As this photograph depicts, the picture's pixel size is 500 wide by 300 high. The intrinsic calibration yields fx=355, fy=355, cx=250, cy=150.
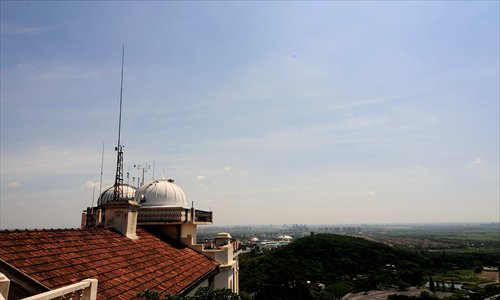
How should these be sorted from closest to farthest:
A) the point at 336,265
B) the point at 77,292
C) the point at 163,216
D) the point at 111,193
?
the point at 77,292 < the point at 163,216 < the point at 111,193 < the point at 336,265

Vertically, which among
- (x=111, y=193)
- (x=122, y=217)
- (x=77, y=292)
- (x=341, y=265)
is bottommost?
(x=341, y=265)

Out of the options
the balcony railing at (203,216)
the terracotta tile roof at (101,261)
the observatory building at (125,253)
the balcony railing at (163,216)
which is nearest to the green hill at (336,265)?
the balcony railing at (203,216)

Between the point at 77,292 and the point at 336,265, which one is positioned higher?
the point at 77,292

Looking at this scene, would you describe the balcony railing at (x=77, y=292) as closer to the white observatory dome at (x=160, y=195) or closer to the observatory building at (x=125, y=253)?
the observatory building at (x=125, y=253)

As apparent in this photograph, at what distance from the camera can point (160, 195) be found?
20.7m

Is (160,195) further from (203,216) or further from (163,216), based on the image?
(203,216)

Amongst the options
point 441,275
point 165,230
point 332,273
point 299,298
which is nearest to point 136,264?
point 165,230

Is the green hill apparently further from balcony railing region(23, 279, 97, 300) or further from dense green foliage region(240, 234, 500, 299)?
balcony railing region(23, 279, 97, 300)

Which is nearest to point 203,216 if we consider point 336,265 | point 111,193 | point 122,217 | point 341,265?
point 111,193

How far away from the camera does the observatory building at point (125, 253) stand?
8578mm

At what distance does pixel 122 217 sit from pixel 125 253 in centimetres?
290

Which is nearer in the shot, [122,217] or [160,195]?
[122,217]

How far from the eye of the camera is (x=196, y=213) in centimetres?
2169

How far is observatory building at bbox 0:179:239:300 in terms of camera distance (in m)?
8.58
